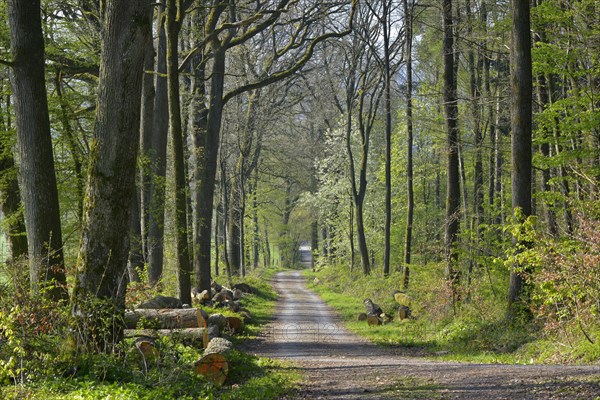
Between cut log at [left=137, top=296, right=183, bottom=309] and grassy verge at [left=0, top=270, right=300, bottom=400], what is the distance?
13.2 ft

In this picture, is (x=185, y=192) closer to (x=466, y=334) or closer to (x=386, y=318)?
(x=466, y=334)

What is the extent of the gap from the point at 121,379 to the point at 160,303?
6.16 m

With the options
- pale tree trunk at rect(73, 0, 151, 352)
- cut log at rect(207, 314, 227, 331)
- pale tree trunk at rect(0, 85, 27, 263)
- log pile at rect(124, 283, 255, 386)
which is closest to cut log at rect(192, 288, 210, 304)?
log pile at rect(124, 283, 255, 386)

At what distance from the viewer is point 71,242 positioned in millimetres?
15977

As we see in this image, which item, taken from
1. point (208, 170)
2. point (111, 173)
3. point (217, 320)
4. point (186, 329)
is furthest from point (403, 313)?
point (111, 173)

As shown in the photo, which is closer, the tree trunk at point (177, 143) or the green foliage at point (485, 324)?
the green foliage at point (485, 324)

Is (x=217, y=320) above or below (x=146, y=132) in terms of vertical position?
below

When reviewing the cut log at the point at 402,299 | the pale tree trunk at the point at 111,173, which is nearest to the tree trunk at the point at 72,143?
the pale tree trunk at the point at 111,173

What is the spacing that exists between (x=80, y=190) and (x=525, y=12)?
10.9m

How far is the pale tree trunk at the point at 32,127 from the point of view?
11203 millimetres

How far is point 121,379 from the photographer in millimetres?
7875

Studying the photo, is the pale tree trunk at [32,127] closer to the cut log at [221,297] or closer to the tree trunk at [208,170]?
the tree trunk at [208,170]

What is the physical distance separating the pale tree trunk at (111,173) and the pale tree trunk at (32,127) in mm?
2792

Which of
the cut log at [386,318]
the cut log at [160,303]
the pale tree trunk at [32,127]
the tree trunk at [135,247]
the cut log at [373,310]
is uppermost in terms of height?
the pale tree trunk at [32,127]
